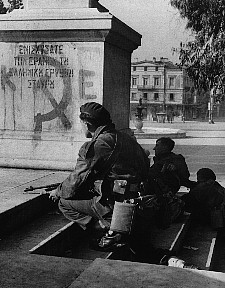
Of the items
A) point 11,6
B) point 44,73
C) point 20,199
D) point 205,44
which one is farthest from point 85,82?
point 11,6

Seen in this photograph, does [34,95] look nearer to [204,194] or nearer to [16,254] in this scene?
[204,194]

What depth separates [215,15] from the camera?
17172mm

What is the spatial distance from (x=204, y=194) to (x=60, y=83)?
2192 millimetres

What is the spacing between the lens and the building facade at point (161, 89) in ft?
300

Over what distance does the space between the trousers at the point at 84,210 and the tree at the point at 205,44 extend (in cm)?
1374

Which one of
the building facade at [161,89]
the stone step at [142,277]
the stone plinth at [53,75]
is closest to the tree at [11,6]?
the stone plinth at [53,75]

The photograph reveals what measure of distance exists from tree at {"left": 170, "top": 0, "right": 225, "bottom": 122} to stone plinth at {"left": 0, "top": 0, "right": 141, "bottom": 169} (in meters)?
11.3

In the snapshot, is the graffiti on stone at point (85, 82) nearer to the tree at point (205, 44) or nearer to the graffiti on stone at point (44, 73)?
the graffiti on stone at point (44, 73)

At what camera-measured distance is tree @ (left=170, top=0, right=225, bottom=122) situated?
17062 millimetres

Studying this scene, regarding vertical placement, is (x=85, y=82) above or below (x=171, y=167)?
above

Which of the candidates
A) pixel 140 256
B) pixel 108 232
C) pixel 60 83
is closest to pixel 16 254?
pixel 108 232

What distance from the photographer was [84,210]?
395 cm

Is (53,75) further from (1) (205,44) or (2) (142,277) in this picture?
(1) (205,44)

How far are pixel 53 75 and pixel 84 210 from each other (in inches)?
101
